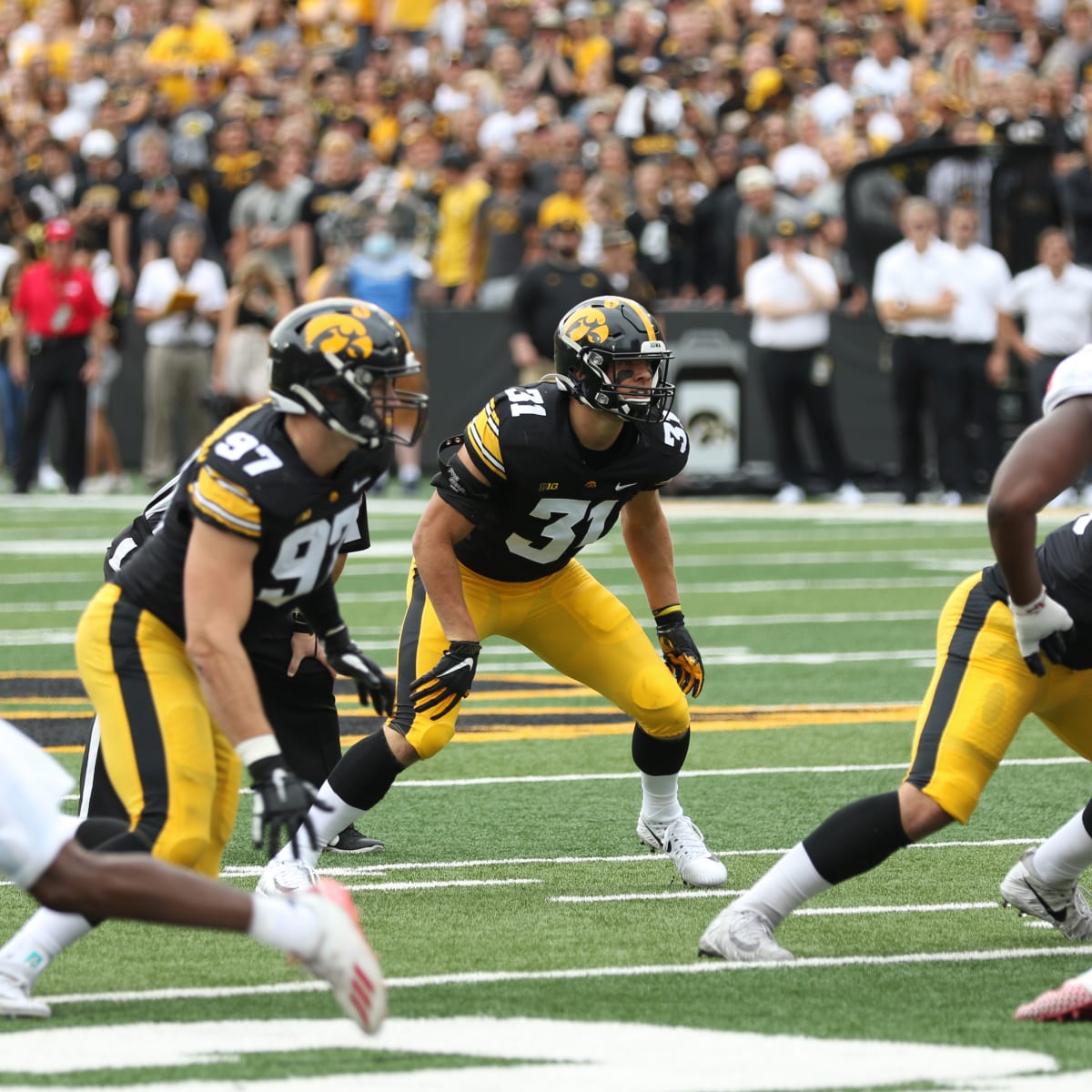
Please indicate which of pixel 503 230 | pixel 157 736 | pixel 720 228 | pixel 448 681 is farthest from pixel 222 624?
pixel 503 230

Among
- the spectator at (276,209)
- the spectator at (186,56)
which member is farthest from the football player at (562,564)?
the spectator at (186,56)

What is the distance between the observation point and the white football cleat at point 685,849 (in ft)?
18.9

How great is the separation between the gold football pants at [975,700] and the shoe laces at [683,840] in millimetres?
1156

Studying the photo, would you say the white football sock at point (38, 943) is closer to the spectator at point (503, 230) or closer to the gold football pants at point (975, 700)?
the gold football pants at point (975, 700)

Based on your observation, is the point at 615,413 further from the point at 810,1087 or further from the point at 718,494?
the point at 718,494

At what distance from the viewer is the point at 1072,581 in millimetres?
4758

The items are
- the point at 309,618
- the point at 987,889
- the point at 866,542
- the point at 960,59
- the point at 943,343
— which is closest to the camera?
the point at 309,618

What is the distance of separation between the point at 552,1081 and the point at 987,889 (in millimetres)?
2160

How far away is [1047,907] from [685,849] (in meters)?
1.04

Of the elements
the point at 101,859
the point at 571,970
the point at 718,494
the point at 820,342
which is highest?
the point at 101,859

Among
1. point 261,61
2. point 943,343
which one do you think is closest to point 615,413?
point 943,343

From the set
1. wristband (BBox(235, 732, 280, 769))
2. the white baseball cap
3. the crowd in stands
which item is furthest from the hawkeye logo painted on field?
the white baseball cap

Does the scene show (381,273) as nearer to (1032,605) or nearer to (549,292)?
(549,292)

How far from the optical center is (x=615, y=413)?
5676mm
